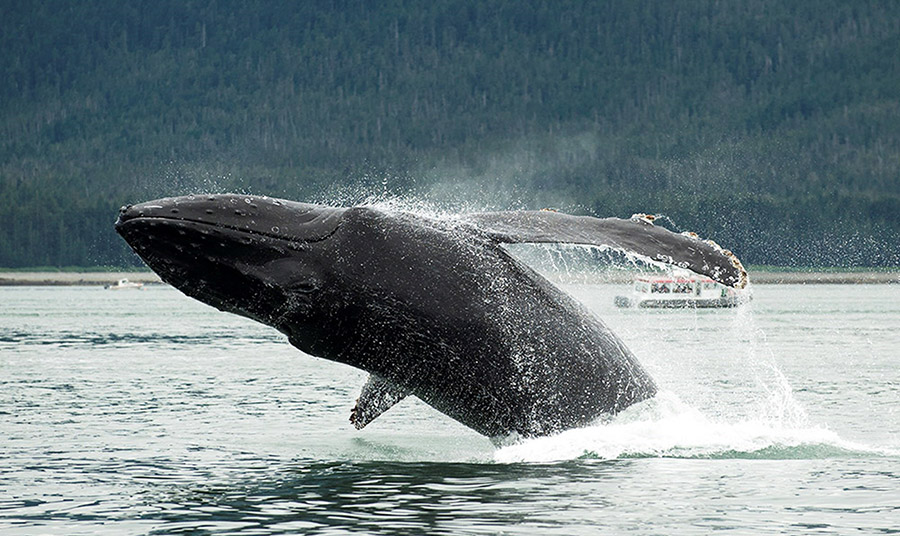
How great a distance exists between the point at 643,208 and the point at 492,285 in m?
170

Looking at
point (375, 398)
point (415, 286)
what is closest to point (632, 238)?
point (415, 286)

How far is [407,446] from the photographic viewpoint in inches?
579

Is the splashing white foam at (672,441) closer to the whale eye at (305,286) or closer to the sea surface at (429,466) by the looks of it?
the sea surface at (429,466)

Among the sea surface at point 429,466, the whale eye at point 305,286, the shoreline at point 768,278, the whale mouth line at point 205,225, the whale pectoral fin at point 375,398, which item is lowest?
the sea surface at point 429,466

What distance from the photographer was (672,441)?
43.3 feet

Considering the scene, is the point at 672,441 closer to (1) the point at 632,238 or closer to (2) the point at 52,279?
(1) the point at 632,238

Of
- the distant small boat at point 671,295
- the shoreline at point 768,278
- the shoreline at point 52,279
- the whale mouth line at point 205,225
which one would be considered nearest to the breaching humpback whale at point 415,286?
the whale mouth line at point 205,225

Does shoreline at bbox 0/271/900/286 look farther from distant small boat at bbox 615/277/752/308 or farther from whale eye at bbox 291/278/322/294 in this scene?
whale eye at bbox 291/278/322/294

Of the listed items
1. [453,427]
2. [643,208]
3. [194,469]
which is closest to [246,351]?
[453,427]

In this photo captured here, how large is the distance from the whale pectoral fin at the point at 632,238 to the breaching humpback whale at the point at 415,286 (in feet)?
0.05

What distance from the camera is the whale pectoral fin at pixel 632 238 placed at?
10.0 meters

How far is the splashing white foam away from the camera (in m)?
12.0

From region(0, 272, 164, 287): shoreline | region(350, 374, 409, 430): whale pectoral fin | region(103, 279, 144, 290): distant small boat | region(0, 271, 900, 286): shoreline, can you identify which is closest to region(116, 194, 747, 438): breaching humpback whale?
region(350, 374, 409, 430): whale pectoral fin

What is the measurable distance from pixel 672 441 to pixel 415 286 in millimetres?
3744
